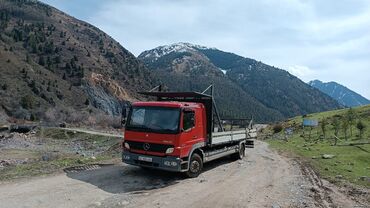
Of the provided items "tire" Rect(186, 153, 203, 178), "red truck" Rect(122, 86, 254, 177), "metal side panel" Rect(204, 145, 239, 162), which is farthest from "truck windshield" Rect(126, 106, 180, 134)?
"metal side panel" Rect(204, 145, 239, 162)

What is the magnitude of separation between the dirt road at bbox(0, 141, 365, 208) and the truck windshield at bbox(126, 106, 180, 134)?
1.99 metres

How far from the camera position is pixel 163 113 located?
15.9 metres

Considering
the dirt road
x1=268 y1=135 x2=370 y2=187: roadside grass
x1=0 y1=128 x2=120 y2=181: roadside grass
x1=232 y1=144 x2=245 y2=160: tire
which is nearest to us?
the dirt road

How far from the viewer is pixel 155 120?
51.9ft

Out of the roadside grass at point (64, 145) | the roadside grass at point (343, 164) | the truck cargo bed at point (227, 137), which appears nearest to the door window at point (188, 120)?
the truck cargo bed at point (227, 137)

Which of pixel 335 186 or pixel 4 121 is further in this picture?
pixel 4 121

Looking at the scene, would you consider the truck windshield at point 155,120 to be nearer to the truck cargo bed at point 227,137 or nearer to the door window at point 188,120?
the door window at point 188,120

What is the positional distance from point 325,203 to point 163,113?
6588mm

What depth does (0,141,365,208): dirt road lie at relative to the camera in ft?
39.9

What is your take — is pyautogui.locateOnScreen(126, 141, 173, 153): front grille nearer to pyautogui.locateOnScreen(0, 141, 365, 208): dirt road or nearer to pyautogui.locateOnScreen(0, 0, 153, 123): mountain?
pyautogui.locateOnScreen(0, 141, 365, 208): dirt road

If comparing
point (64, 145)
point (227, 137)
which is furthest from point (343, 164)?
point (64, 145)

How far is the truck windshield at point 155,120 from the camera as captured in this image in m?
15.5

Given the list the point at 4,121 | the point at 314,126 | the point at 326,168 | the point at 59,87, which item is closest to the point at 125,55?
the point at 59,87

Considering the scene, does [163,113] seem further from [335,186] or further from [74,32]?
[74,32]
